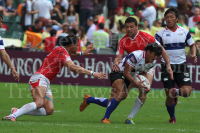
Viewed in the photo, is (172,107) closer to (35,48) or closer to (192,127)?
(192,127)

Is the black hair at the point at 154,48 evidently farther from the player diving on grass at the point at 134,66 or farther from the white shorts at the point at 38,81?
the white shorts at the point at 38,81

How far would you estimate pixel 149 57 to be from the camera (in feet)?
26.6

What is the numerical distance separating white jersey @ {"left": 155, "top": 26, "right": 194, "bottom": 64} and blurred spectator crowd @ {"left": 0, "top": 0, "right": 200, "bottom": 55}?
760 centimetres

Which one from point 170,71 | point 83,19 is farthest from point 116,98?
point 83,19

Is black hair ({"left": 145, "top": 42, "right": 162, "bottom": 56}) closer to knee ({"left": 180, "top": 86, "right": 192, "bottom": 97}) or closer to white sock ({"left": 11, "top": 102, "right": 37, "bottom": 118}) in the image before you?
knee ({"left": 180, "top": 86, "right": 192, "bottom": 97})

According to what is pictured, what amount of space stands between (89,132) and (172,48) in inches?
119

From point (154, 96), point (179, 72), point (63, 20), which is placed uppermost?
point (63, 20)

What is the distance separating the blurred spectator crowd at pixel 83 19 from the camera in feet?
57.1

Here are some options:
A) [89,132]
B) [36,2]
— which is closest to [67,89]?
[36,2]

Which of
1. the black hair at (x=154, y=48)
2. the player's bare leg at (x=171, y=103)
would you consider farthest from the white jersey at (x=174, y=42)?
the black hair at (x=154, y=48)

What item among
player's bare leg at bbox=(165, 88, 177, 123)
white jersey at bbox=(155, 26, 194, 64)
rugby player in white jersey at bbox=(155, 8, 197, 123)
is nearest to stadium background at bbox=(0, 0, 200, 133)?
player's bare leg at bbox=(165, 88, 177, 123)

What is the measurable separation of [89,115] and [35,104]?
209 cm

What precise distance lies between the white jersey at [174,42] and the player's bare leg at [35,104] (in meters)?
2.71

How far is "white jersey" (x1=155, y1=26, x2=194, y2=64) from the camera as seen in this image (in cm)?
912
